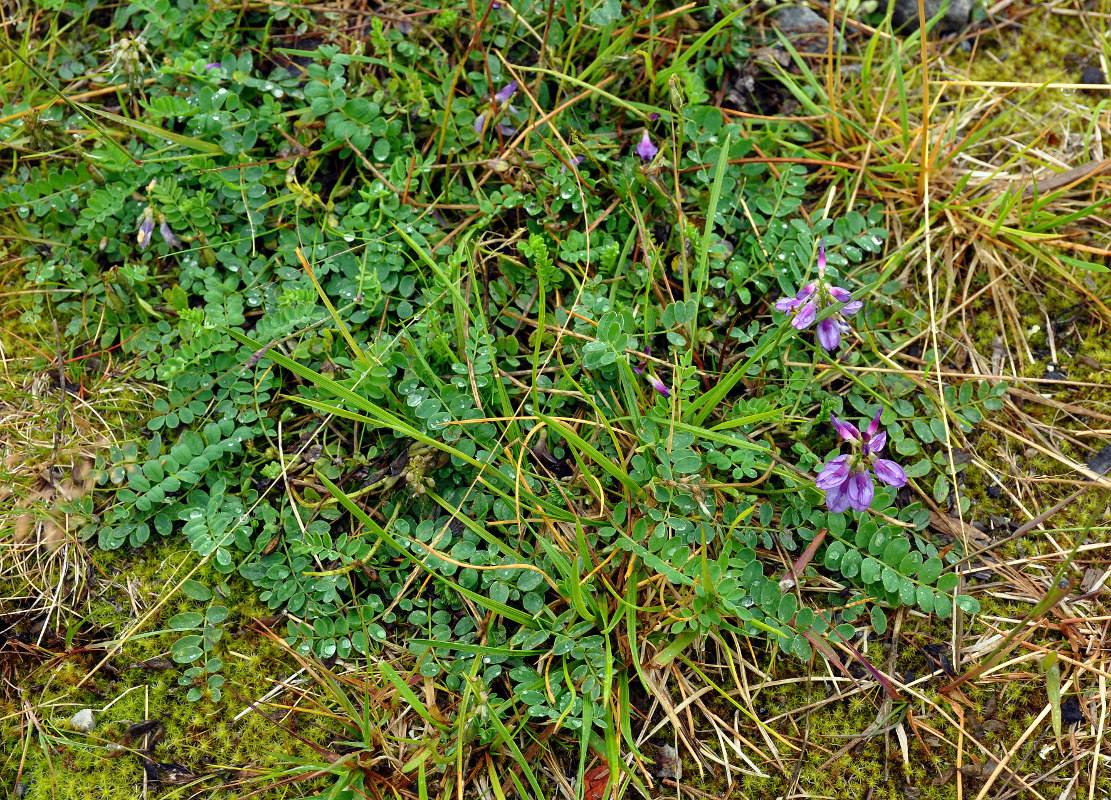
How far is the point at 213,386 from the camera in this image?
254cm

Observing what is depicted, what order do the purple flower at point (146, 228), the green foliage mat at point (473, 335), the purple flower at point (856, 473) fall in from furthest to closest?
1. the purple flower at point (146, 228)
2. the green foliage mat at point (473, 335)
3. the purple flower at point (856, 473)

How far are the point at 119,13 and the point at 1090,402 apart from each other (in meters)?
4.05

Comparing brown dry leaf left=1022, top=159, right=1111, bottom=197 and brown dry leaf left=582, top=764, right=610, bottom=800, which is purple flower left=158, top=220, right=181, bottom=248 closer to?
brown dry leaf left=582, top=764, right=610, bottom=800

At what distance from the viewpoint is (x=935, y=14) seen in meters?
Answer: 3.21

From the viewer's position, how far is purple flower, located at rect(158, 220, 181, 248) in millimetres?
2658

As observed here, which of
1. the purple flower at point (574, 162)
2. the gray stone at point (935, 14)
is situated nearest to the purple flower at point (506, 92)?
the purple flower at point (574, 162)

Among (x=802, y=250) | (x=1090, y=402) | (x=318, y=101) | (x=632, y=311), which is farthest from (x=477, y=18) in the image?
(x=1090, y=402)

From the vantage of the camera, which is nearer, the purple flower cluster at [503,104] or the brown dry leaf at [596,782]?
the brown dry leaf at [596,782]

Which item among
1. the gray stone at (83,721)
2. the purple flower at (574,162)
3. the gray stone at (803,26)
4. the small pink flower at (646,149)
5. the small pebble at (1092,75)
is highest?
the gray stone at (803,26)

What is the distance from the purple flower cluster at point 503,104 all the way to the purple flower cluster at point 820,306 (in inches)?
48.6

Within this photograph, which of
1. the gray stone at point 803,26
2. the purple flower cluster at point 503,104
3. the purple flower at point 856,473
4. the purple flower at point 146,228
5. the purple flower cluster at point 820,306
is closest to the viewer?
Result: the purple flower at point 856,473

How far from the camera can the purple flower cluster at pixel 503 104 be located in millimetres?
2795

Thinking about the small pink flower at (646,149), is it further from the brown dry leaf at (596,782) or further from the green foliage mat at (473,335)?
the brown dry leaf at (596,782)

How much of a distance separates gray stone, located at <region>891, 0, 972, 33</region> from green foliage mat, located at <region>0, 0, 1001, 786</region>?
795 millimetres
